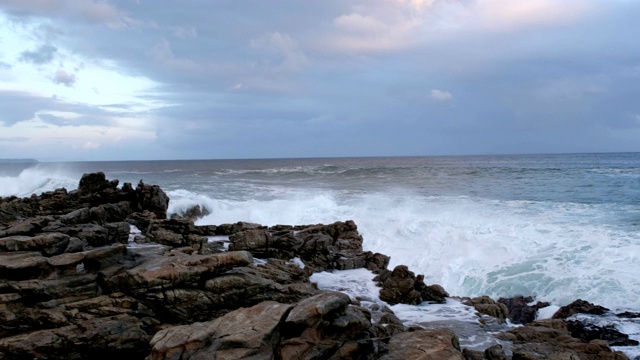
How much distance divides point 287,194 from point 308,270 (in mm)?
29815

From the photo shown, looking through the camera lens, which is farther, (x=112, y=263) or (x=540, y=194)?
(x=540, y=194)

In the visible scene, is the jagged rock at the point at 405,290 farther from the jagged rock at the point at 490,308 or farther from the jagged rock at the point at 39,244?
the jagged rock at the point at 39,244

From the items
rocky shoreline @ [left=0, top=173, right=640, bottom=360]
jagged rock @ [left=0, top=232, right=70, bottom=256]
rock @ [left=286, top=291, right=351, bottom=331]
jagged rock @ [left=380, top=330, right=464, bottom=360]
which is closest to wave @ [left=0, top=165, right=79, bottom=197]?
rocky shoreline @ [left=0, top=173, right=640, bottom=360]

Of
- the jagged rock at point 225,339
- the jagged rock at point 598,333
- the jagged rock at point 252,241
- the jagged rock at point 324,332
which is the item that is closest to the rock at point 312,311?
the jagged rock at point 324,332

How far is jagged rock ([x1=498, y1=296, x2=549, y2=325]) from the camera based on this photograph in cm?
1503

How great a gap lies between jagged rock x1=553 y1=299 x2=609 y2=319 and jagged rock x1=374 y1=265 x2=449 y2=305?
3710 millimetres

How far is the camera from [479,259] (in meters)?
20.4

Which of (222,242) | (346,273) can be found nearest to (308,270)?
(346,273)

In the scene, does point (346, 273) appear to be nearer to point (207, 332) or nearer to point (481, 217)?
point (207, 332)

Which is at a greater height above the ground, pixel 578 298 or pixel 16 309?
pixel 16 309

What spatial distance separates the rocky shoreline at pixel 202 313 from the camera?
822cm

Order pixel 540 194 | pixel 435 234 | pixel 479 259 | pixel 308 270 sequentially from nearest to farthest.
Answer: pixel 308 270
pixel 479 259
pixel 435 234
pixel 540 194

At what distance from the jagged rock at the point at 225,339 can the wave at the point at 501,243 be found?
11.5 m

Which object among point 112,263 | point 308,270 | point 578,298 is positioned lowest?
point 578,298
